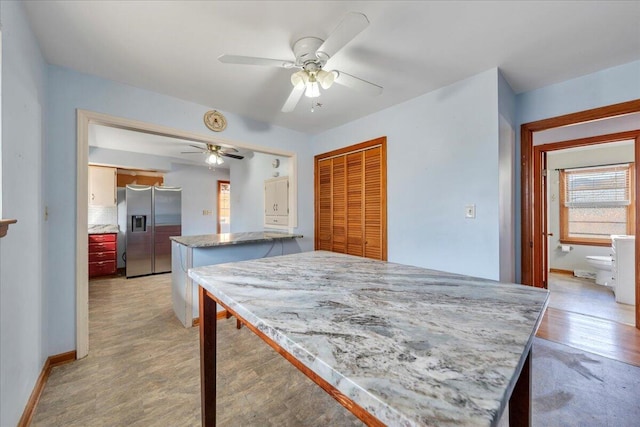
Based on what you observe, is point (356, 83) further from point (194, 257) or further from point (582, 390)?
point (582, 390)

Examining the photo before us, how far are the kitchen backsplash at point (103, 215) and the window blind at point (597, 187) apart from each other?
840cm

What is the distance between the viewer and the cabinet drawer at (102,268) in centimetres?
435

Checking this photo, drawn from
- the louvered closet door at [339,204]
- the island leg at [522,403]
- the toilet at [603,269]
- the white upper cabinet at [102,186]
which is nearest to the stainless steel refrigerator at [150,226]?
the white upper cabinet at [102,186]

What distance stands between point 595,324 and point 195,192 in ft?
22.1

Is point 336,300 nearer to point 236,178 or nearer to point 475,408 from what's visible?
point 475,408

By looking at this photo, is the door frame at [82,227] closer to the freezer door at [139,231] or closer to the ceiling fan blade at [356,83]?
the ceiling fan blade at [356,83]

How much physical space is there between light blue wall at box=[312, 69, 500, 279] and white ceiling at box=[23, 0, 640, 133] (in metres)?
0.23

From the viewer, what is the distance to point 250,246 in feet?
9.80

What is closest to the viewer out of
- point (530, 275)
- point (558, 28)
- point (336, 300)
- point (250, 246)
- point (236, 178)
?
point (336, 300)

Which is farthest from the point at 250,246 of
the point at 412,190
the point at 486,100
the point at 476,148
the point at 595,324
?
the point at 595,324

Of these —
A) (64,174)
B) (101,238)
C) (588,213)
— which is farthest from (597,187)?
(101,238)

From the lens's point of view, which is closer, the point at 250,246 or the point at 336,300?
the point at 336,300

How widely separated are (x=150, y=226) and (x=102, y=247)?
794 millimetres

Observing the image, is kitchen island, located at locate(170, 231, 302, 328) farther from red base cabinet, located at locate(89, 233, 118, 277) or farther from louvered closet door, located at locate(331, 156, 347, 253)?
red base cabinet, located at locate(89, 233, 118, 277)
